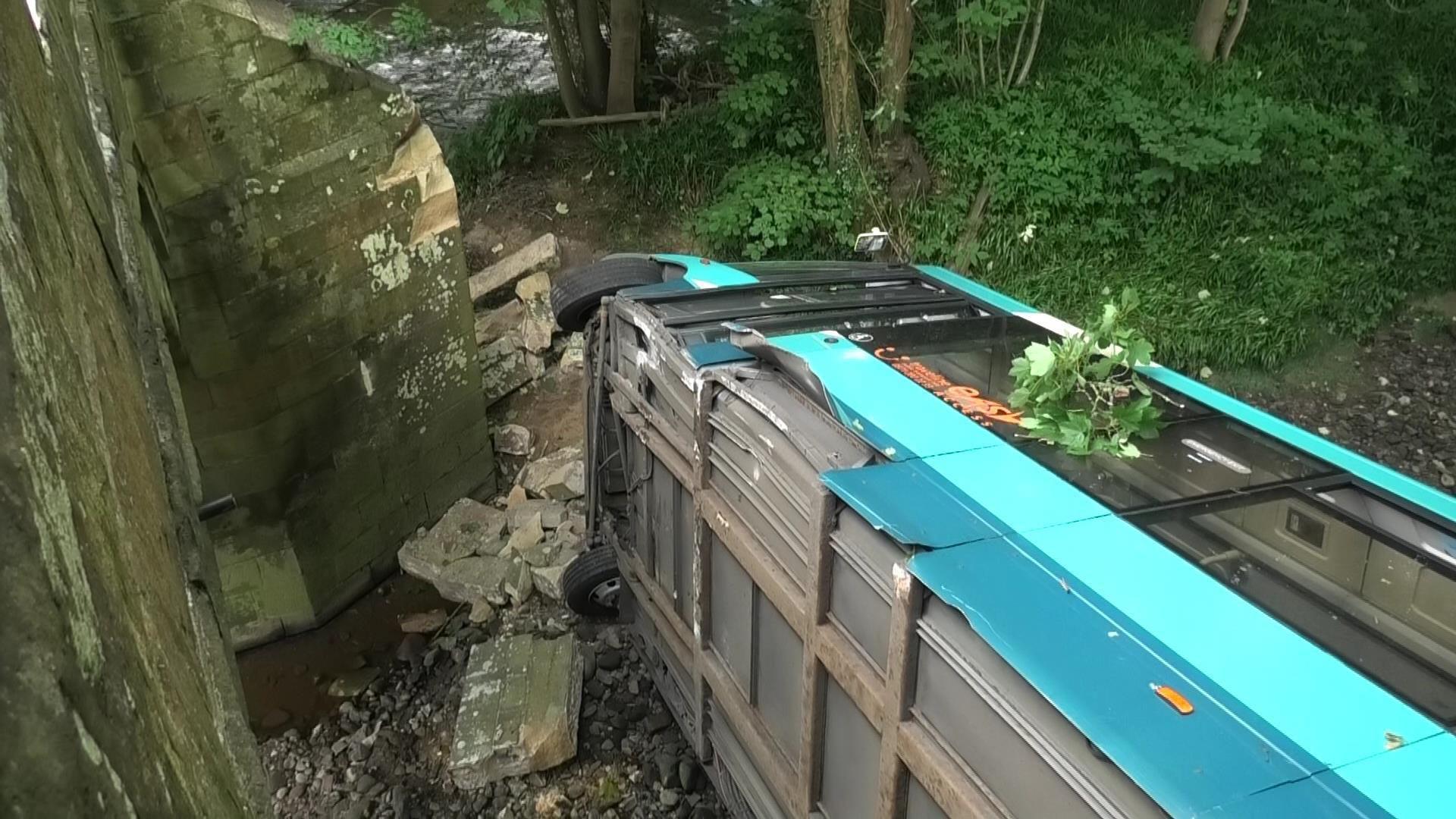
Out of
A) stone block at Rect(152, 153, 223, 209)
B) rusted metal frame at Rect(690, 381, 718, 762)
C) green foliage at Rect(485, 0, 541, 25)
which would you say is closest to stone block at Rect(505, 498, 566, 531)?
rusted metal frame at Rect(690, 381, 718, 762)

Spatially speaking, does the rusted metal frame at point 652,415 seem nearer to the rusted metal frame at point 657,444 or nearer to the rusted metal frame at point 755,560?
the rusted metal frame at point 657,444

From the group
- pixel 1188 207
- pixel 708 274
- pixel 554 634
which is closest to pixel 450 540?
pixel 554 634

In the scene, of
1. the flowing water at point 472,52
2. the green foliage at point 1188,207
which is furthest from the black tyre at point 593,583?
the flowing water at point 472,52

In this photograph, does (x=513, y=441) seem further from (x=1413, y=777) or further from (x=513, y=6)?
(x=1413, y=777)

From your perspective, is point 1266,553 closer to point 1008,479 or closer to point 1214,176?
point 1008,479

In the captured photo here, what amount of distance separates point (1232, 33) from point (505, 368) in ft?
25.1

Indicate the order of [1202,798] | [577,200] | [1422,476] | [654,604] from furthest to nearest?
[577,200] → [1422,476] → [654,604] → [1202,798]

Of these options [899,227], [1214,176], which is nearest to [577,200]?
[899,227]

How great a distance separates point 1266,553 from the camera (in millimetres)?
3039

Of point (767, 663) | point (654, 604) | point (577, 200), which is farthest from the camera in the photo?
point (577, 200)

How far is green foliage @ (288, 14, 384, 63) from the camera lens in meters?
5.71

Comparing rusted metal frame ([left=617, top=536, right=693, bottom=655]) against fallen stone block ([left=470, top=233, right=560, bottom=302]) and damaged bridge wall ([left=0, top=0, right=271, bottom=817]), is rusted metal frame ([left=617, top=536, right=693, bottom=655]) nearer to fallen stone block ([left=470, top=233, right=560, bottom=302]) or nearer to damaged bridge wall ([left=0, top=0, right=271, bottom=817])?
damaged bridge wall ([left=0, top=0, right=271, bottom=817])

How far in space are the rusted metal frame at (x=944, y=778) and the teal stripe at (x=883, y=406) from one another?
86cm

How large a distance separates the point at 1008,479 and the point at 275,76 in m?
4.69
